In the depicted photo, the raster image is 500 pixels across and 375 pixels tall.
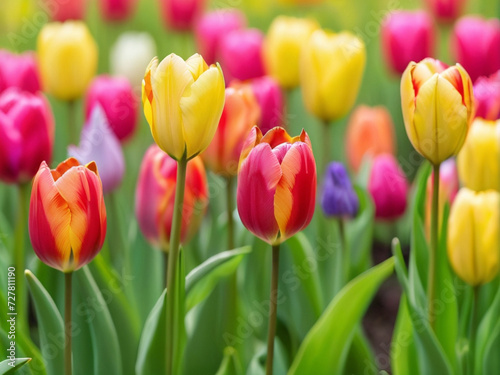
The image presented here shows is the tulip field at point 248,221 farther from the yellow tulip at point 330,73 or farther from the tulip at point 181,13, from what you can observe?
the tulip at point 181,13

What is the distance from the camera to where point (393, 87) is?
95.3 inches

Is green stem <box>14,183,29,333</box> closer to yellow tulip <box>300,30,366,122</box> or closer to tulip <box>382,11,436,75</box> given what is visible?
yellow tulip <box>300,30,366,122</box>

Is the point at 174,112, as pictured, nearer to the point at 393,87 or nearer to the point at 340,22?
the point at 393,87

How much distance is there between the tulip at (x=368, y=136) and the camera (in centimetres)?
179

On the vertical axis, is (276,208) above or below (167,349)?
above

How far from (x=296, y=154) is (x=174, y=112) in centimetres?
14

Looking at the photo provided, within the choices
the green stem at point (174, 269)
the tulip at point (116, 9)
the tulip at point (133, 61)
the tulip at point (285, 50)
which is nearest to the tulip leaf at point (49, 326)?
the green stem at point (174, 269)

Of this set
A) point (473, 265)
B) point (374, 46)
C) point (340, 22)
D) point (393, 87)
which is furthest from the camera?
point (340, 22)

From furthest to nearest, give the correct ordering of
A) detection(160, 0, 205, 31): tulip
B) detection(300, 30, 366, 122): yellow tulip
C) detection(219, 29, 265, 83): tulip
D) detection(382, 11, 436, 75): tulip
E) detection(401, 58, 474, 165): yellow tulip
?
detection(160, 0, 205, 31): tulip
detection(382, 11, 436, 75): tulip
detection(219, 29, 265, 83): tulip
detection(300, 30, 366, 122): yellow tulip
detection(401, 58, 474, 165): yellow tulip

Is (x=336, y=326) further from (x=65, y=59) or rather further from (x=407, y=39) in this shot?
(x=407, y=39)

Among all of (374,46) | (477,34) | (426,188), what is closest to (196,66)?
(426,188)

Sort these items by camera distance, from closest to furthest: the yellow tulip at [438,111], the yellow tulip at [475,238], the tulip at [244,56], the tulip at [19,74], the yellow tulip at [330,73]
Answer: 1. the yellow tulip at [438,111]
2. the yellow tulip at [475,238]
3. the yellow tulip at [330,73]
4. the tulip at [19,74]
5. the tulip at [244,56]

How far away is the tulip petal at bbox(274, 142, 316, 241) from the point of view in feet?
2.71

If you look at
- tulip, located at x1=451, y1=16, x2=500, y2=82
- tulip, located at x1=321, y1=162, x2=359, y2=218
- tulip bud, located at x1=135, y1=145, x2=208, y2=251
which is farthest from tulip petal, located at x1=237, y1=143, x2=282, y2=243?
tulip, located at x1=451, y1=16, x2=500, y2=82
